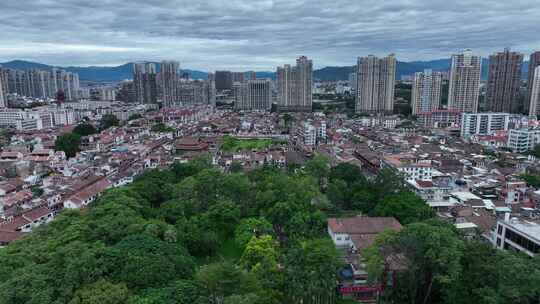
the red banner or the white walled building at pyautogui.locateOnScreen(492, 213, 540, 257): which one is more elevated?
the white walled building at pyautogui.locateOnScreen(492, 213, 540, 257)

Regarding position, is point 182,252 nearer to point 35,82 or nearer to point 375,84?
point 375,84

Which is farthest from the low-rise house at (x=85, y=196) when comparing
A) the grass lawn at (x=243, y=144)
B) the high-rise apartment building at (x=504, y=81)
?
the high-rise apartment building at (x=504, y=81)

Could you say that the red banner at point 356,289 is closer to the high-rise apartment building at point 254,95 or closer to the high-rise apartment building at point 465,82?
the high-rise apartment building at point 465,82

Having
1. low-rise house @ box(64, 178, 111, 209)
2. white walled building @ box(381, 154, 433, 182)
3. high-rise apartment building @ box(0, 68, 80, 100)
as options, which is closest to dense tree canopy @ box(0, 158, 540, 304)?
low-rise house @ box(64, 178, 111, 209)

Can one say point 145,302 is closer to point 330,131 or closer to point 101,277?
point 101,277

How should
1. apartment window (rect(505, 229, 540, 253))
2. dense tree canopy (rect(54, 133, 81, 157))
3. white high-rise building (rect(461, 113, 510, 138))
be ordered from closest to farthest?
apartment window (rect(505, 229, 540, 253)) → dense tree canopy (rect(54, 133, 81, 157)) → white high-rise building (rect(461, 113, 510, 138))

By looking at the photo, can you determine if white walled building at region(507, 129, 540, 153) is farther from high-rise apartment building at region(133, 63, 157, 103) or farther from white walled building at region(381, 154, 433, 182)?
high-rise apartment building at region(133, 63, 157, 103)

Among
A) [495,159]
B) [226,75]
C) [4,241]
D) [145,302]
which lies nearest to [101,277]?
[145,302]
